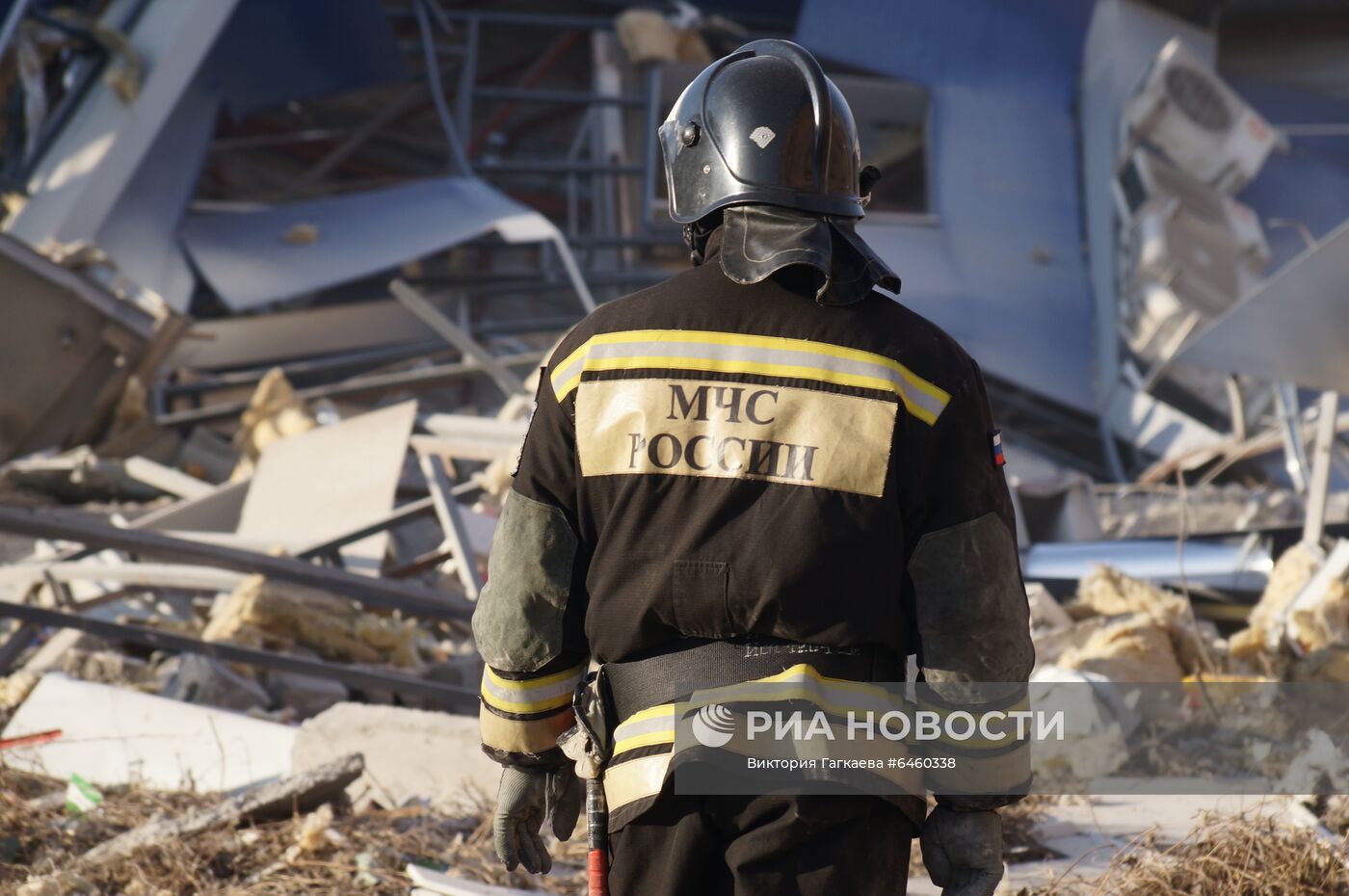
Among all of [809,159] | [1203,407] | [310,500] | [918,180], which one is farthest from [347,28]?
[809,159]

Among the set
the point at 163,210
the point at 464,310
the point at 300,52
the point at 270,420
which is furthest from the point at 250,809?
the point at 300,52

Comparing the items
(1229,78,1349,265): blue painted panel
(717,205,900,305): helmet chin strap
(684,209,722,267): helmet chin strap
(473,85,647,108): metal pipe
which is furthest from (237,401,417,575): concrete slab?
(1229,78,1349,265): blue painted panel

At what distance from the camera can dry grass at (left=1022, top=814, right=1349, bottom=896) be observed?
91.4 inches

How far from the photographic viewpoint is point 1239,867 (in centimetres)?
236

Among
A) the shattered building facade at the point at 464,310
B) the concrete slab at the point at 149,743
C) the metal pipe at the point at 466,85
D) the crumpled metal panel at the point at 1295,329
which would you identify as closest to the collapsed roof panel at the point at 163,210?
the shattered building facade at the point at 464,310

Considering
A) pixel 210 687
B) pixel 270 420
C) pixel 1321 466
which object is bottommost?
pixel 210 687

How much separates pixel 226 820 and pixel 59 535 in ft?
5.38

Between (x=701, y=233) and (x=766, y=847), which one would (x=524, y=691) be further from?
(x=701, y=233)

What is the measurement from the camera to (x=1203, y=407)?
760 cm

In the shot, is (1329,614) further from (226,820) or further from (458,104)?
(458,104)

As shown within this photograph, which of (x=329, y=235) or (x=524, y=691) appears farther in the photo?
(x=329, y=235)

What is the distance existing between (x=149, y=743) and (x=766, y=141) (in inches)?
105

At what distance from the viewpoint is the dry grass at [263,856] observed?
109 inches

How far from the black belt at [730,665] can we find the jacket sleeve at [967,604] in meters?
0.07
